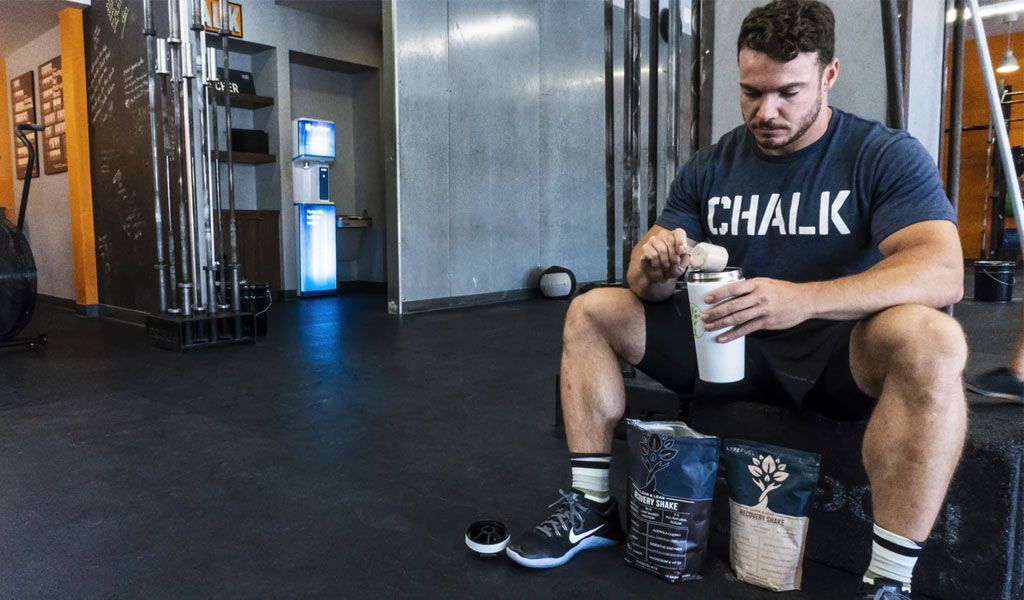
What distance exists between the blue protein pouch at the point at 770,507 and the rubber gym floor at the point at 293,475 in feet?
0.16

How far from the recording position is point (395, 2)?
15.3 feet

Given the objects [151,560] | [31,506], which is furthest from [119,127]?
[151,560]

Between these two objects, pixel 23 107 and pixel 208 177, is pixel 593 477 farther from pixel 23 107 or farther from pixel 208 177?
pixel 23 107

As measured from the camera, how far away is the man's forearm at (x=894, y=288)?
3.49 ft

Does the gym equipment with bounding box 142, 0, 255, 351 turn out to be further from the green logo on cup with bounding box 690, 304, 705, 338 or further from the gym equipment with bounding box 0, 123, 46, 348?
the green logo on cup with bounding box 690, 304, 705, 338

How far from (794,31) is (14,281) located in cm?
387

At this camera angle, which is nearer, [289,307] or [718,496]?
[718,496]

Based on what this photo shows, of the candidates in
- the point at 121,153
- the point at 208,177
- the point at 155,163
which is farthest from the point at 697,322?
the point at 121,153

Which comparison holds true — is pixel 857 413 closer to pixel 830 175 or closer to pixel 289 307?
pixel 830 175

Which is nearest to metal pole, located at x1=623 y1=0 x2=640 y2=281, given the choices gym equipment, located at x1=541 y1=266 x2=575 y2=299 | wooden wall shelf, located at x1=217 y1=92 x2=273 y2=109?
gym equipment, located at x1=541 y1=266 x2=575 y2=299

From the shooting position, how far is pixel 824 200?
1251mm

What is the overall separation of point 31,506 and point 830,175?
1.88 metres

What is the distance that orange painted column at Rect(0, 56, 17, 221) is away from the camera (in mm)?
6449

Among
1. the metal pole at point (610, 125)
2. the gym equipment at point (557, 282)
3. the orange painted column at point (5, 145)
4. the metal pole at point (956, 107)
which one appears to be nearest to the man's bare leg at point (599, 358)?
the metal pole at point (610, 125)
